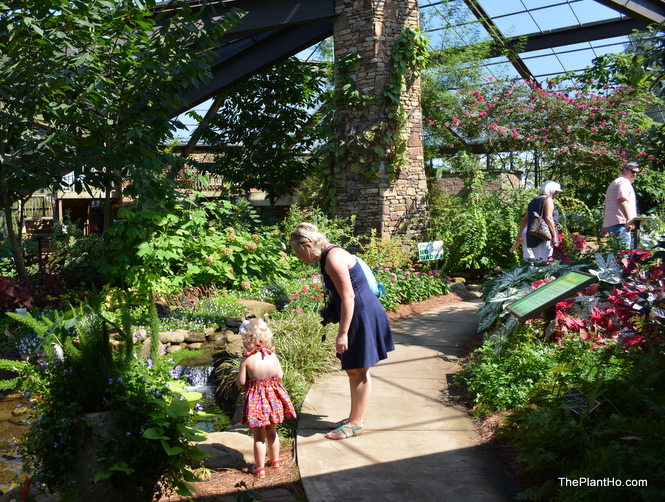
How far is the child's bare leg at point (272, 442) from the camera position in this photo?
11.0 ft

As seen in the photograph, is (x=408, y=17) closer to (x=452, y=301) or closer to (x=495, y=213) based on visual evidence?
(x=495, y=213)

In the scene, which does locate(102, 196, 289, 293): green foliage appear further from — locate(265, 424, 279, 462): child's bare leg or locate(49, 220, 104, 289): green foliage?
locate(265, 424, 279, 462): child's bare leg

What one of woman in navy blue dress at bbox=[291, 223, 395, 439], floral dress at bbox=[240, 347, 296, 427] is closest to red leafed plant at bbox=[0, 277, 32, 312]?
floral dress at bbox=[240, 347, 296, 427]

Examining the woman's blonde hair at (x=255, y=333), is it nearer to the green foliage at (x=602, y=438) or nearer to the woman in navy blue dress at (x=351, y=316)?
the woman in navy blue dress at (x=351, y=316)

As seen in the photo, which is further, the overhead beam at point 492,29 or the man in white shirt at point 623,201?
the overhead beam at point 492,29

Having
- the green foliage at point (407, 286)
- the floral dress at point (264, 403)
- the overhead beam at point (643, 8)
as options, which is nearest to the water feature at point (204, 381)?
the floral dress at point (264, 403)

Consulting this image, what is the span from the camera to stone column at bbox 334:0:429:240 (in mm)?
9406

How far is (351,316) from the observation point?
348 centimetres

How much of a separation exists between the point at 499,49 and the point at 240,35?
9.85 meters

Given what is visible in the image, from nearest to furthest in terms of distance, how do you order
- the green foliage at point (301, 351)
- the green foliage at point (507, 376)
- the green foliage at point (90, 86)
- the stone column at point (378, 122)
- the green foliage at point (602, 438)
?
the green foliage at point (602, 438)
the green foliage at point (507, 376)
the green foliage at point (301, 351)
the green foliage at point (90, 86)
the stone column at point (378, 122)

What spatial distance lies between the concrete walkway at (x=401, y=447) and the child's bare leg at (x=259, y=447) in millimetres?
243

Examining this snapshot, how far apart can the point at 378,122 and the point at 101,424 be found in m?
7.74

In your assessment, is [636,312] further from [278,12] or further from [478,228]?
[278,12]

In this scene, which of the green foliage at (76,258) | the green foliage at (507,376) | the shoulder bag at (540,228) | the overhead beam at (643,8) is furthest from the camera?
the overhead beam at (643,8)
